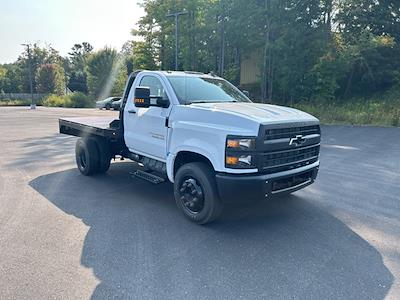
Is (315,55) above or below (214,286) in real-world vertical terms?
above

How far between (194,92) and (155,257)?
2671 mm

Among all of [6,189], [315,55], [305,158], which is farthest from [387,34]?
[6,189]

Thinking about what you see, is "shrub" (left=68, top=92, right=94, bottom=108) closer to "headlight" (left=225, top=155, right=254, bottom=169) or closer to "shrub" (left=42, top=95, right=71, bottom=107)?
"shrub" (left=42, top=95, right=71, bottom=107)

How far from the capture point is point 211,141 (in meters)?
4.21

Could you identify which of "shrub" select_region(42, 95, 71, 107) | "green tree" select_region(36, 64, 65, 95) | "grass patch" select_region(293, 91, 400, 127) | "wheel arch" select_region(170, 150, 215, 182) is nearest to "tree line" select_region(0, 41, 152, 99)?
"green tree" select_region(36, 64, 65, 95)

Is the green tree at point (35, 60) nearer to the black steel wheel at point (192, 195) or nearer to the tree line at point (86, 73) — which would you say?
the tree line at point (86, 73)

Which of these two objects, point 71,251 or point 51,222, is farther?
point 51,222

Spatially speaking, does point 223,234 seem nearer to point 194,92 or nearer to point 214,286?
point 214,286

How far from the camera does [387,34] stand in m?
26.1

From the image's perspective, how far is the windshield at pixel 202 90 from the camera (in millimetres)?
5125

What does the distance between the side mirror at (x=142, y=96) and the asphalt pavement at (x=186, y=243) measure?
63.6 inches

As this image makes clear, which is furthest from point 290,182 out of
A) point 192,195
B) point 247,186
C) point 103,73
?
point 103,73

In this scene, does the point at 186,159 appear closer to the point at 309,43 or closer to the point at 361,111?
the point at 361,111

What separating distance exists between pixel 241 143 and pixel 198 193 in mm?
958
